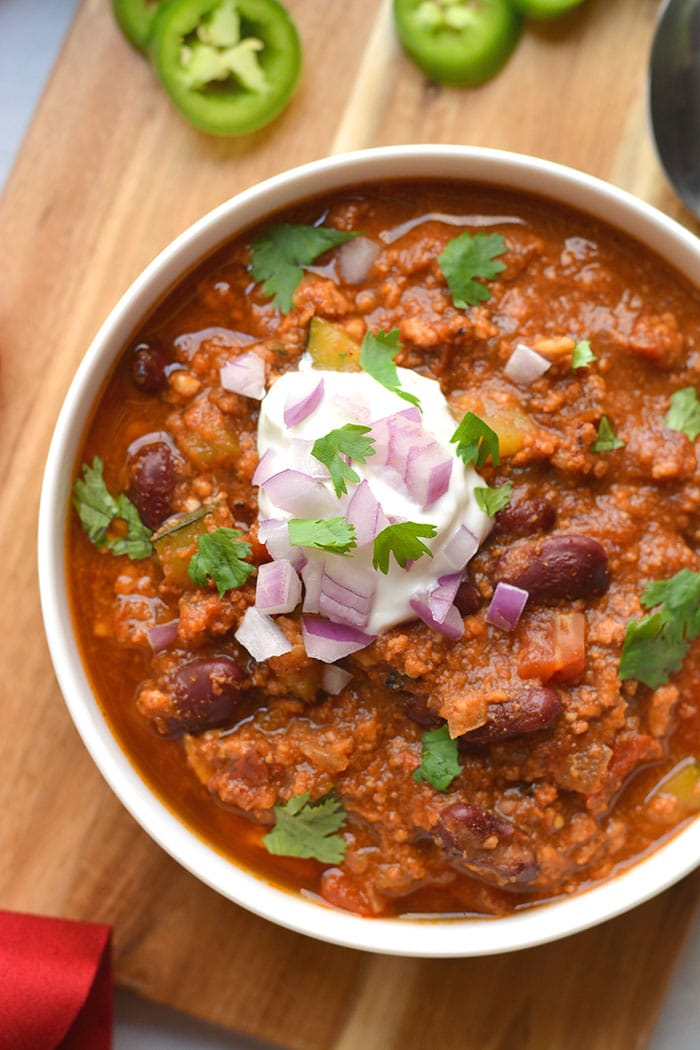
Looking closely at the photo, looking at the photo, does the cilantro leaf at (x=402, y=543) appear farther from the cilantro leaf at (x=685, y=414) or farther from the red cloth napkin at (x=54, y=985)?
the red cloth napkin at (x=54, y=985)

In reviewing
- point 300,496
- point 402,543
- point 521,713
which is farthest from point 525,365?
point 521,713

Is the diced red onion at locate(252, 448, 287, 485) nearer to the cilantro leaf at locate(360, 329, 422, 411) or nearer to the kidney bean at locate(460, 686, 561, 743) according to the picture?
the cilantro leaf at locate(360, 329, 422, 411)

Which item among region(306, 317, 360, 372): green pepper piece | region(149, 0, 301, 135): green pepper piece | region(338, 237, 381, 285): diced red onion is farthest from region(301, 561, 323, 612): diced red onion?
region(149, 0, 301, 135): green pepper piece

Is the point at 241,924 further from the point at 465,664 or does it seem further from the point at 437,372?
the point at 437,372

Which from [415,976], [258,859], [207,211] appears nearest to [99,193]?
[207,211]

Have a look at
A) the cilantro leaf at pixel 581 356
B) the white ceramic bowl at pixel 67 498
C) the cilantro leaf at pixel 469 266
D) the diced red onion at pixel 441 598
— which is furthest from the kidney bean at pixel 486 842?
the cilantro leaf at pixel 469 266

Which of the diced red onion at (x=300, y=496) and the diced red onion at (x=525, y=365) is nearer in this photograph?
the diced red onion at (x=300, y=496)

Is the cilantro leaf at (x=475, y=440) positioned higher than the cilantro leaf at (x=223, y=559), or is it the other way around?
the cilantro leaf at (x=475, y=440)
